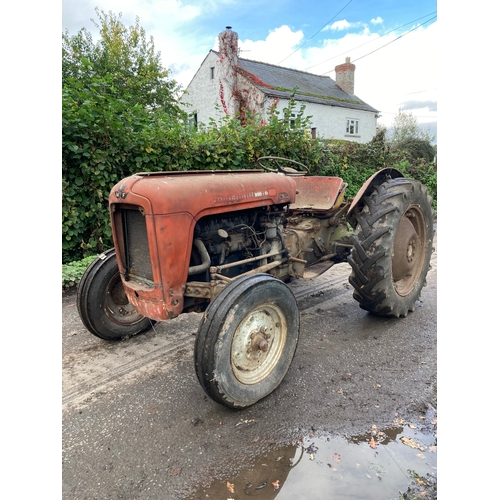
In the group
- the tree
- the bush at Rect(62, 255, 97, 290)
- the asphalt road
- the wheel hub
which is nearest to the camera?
the asphalt road

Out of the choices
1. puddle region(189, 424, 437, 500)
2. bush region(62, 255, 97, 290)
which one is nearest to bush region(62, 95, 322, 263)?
bush region(62, 255, 97, 290)

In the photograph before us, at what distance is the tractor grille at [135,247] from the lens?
2695 millimetres

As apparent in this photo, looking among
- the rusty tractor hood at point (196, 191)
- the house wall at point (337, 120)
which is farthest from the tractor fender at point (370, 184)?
the house wall at point (337, 120)

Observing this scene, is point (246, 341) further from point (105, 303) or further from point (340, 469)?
point (105, 303)

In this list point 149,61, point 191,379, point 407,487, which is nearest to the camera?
point 407,487

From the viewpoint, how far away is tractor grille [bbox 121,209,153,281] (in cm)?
270

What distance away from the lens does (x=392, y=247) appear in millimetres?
3416

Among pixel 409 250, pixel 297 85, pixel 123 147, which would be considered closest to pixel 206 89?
pixel 297 85

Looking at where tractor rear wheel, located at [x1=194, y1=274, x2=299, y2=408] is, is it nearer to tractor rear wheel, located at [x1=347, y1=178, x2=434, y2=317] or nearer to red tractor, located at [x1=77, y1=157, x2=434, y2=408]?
red tractor, located at [x1=77, y1=157, x2=434, y2=408]

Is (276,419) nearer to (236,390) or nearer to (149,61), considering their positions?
(236,390)

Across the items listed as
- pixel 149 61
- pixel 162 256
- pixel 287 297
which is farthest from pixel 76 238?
pixel 149 61

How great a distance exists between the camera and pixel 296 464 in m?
2.01

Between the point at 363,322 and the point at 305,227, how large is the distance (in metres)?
1.15

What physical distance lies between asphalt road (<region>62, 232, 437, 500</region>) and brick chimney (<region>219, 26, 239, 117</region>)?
47.9 ft
